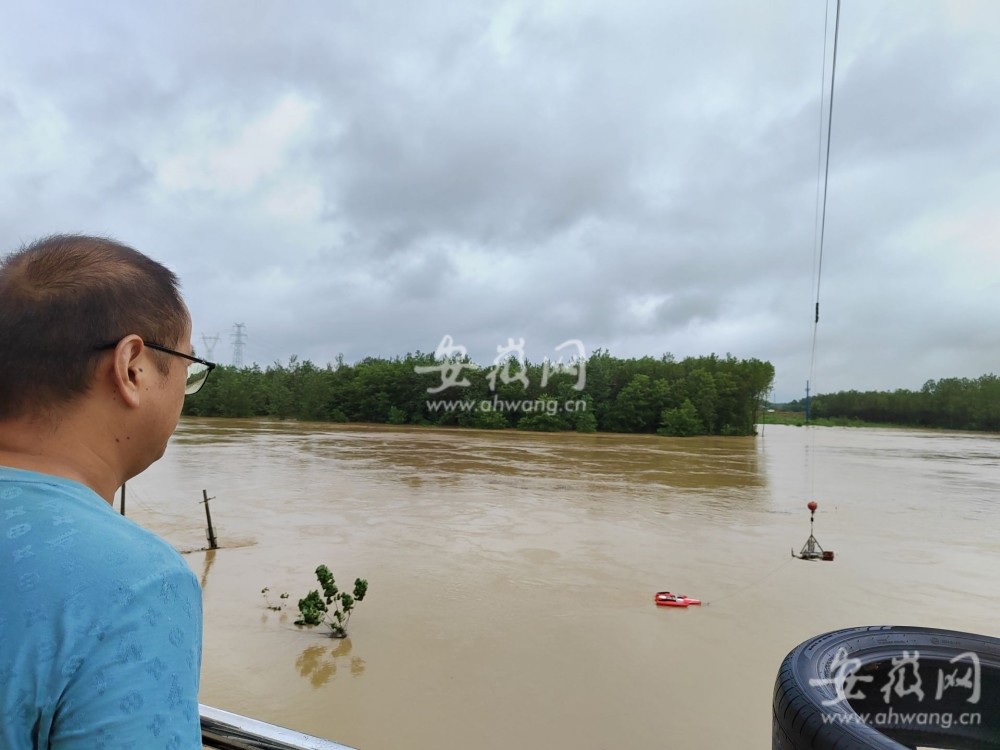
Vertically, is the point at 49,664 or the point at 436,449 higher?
the point at 49,664

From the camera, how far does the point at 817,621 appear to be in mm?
6762

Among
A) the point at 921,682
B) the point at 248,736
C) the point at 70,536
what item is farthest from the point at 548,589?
the point at 70,536

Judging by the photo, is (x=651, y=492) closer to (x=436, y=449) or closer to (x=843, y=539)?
(x=843, y=539)

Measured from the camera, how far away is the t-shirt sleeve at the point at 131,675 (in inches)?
23.8

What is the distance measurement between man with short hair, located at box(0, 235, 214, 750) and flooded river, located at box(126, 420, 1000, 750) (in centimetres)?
402

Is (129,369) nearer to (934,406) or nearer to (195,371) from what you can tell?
(195,371)

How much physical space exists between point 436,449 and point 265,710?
22738 mm

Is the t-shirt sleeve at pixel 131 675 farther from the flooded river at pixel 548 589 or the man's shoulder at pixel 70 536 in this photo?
the flooded river at pixel 548 589

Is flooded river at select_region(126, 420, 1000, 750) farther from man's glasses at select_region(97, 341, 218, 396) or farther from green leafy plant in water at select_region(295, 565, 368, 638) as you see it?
man's glasses at select_region(97, 341, 218, 396)

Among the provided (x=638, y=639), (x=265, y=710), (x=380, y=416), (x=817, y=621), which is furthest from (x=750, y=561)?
(x=380, y=416)

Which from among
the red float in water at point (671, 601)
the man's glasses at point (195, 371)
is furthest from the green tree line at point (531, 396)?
the man's glasses at point (195, 371)

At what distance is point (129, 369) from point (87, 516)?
231 millimetres

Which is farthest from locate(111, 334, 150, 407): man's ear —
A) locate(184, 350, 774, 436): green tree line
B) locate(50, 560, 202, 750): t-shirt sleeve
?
locate(184, 350, 774, 436): green tree line

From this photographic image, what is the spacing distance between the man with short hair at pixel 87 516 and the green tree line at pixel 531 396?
1679 inches
